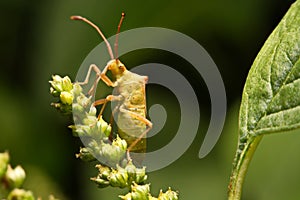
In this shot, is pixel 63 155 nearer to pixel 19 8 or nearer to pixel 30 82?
pixel 30 82

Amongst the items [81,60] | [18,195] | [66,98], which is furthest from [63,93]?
[81,60]

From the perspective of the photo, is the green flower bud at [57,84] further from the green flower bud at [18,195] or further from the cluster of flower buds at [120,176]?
the green flower bud at [18,195]

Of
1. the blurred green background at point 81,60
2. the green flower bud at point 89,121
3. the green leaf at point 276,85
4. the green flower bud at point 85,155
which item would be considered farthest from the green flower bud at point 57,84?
the blurred green background at point 81,60

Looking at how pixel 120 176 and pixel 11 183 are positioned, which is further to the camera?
pixel 120 176

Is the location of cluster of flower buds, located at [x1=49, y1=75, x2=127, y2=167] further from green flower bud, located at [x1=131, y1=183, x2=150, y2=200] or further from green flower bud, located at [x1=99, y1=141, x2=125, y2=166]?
green flower bud, located at [x1=131, y1=183, x2=150, y2=200]

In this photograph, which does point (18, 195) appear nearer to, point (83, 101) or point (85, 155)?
point (85, 155)

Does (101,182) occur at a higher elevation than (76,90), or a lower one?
lower
